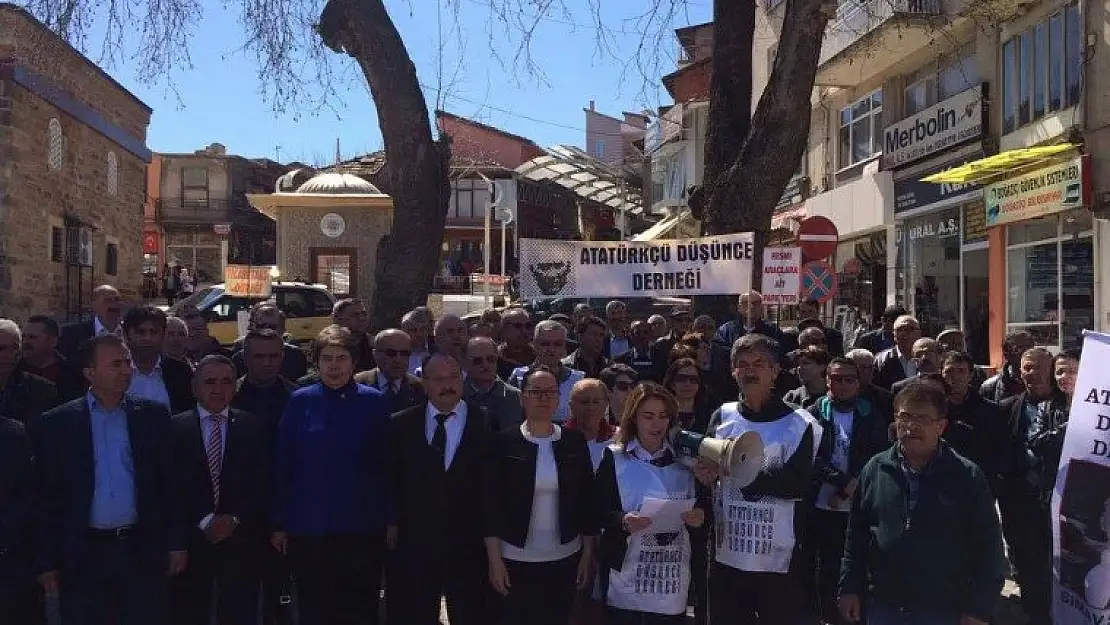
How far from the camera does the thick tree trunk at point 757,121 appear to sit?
363 inches

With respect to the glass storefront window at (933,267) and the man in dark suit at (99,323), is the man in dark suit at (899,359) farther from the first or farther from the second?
the glass storefront window at (933,267)

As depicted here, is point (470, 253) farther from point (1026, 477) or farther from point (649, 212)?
point (1026, 477)

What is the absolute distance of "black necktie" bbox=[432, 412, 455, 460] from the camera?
16.5ft

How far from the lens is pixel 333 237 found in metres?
26.5

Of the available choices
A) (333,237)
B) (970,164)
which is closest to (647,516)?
(970,164)

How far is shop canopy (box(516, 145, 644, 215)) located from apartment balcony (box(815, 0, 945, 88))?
18.8 metres

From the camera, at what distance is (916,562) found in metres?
3.99

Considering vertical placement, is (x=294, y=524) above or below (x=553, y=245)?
below

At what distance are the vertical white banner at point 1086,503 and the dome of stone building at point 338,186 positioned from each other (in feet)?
77.4

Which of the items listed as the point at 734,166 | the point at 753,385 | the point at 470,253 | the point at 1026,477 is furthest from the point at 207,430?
the point at 470,253

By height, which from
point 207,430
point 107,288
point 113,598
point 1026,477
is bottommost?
point 113,598

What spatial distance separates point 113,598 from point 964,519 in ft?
12.6

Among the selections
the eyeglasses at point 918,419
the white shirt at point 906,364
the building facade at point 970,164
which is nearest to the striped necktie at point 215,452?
the eyeglasses at point 918,419

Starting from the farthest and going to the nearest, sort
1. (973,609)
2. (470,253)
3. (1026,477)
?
(470,253)
(1026,477)
(973,609)
